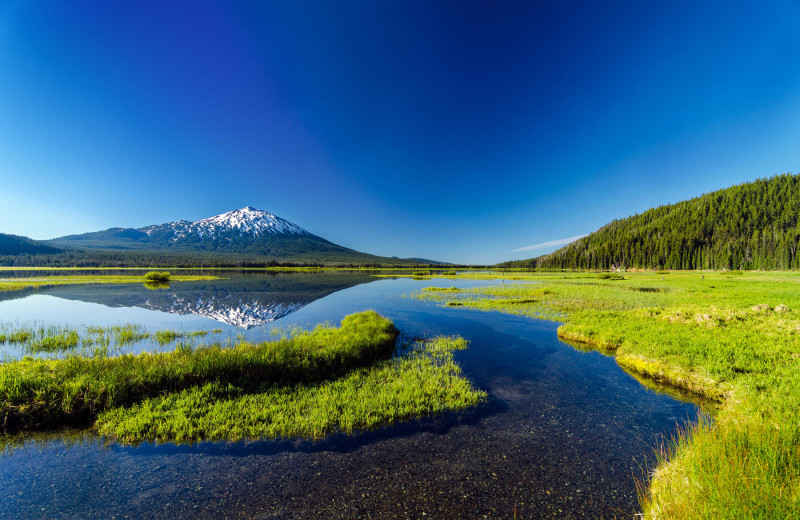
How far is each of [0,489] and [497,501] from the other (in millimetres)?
12020

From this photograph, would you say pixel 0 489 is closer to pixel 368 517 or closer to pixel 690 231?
pixel 368 517

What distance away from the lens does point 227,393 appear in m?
11.5

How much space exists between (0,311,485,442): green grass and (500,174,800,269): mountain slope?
165363 mm

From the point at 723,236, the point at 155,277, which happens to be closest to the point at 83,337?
the point at 155,277

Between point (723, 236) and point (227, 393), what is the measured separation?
20764 centimetres

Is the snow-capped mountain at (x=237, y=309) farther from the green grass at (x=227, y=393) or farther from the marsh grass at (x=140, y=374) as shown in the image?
the green grass at (x=227, y=393)

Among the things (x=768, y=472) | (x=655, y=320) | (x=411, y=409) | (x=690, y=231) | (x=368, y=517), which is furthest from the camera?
(x=690, y=231)

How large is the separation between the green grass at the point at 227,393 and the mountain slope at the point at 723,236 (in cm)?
16536

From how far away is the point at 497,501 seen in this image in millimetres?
6730

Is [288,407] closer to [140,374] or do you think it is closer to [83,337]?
[140,374]

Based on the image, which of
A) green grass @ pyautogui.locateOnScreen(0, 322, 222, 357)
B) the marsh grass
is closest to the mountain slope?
the marsh grass

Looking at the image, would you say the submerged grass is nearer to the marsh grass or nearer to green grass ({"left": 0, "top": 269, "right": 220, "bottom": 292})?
the marsh grass

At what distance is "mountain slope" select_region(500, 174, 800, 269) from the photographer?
113750mm

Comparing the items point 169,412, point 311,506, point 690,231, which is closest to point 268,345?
point 169,412
